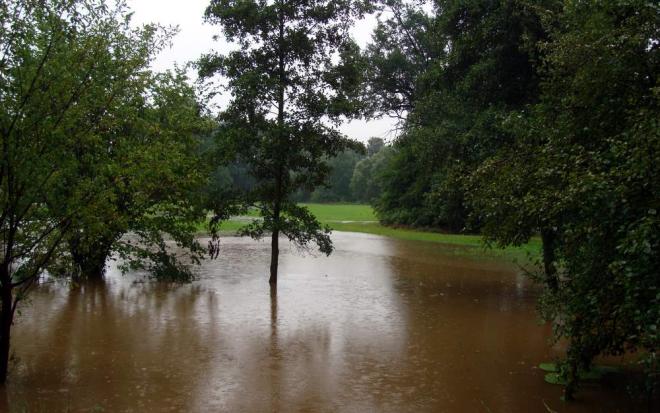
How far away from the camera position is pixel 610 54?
22.7 ft

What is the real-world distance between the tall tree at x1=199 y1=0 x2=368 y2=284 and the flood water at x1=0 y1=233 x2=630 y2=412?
7.29 ft

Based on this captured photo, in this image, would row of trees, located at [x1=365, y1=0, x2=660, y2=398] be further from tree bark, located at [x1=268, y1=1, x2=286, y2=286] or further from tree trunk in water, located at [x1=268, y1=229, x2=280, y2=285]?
tree trunk in water, located at [x1=268, y1=229, x2=280, y2=285]

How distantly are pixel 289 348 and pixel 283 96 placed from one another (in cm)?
808

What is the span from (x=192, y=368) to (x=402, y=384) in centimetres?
305

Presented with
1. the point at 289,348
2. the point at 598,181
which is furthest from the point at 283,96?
the point at 598,181

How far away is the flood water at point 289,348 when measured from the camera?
7.03 meters

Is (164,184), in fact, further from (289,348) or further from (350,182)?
(350,182)

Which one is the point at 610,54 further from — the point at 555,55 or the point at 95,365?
the point at 95,365

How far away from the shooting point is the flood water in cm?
703

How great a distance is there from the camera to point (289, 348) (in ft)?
31.2

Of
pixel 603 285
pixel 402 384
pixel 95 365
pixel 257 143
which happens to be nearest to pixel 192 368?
pixel 95 365

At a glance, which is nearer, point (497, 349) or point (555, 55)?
point (555, 55)

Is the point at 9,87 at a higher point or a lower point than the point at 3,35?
lower

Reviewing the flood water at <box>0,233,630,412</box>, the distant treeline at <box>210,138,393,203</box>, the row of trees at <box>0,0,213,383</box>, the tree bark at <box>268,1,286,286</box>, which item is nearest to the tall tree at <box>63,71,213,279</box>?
the flood water at <box>0,233,630,412</box>
